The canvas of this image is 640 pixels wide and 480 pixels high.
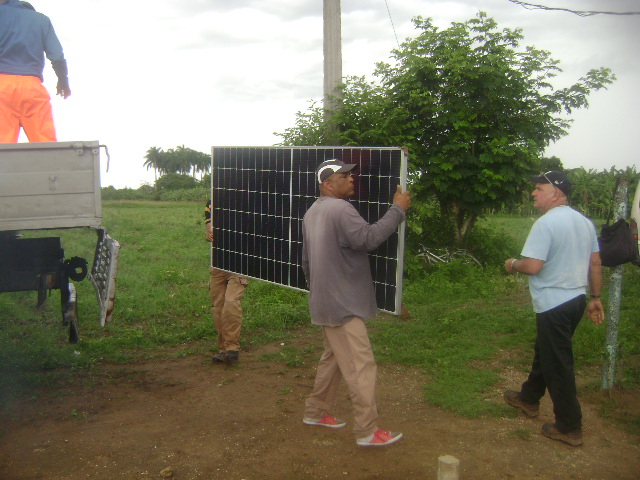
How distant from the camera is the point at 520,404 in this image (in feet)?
18.5

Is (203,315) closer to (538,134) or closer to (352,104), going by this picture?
(352,104)

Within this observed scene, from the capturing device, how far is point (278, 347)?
8.02 meters

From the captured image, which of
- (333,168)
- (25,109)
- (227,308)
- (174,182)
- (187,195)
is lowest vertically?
(187,195)

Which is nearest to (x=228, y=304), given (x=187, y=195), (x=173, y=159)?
(x=187, y=195)

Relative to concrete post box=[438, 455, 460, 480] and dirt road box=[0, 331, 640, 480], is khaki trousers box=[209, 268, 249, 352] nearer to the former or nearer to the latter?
dirt road box=[0, 331, 640, 480]

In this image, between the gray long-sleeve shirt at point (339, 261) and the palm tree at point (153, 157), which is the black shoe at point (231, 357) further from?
the palm tree at point (153, 157)

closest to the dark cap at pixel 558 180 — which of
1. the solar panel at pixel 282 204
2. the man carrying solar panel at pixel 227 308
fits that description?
the solar panel at pixel 282 204

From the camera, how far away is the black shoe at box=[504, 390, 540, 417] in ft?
18.2

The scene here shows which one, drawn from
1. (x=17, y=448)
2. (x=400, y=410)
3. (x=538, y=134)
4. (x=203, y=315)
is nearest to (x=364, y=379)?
(x=400, y=410)

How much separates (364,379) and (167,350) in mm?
3831

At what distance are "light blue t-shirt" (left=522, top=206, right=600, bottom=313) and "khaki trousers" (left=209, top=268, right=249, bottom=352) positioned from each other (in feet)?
10.3

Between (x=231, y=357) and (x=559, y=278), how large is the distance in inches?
143

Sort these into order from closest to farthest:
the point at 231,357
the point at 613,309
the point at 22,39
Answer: the point at 22,39 < the point at 613,309 < the point at 231,357

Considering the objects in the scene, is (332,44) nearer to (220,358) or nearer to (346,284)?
(220,358)
